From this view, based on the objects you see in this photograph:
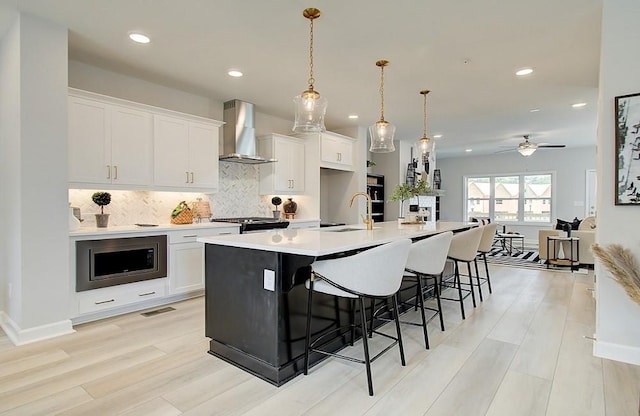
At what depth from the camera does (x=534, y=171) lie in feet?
33.1

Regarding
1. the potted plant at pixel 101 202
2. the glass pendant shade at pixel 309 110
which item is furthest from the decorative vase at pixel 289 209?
the glass pendant shade at pixel 309 110

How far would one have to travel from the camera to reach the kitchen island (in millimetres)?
2211

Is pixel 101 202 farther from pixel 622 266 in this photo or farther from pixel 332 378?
pixel 622 266

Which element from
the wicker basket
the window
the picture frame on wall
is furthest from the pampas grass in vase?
the window

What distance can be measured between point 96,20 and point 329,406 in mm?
3413

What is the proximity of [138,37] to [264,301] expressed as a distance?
2.67 meters

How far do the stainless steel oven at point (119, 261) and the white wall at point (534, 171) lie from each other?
982 cm

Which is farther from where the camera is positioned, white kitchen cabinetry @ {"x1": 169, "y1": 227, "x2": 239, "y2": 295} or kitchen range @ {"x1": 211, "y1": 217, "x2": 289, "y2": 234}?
kitchen range @ {"x1": 211, "y1": 217, "x2": 289, "y2": 234}

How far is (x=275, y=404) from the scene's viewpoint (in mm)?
1967

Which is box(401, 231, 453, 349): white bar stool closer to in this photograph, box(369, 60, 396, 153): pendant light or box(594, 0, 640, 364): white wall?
box(594, 0, 640, 364): white wall

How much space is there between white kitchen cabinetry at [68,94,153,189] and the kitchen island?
1759 millimetres

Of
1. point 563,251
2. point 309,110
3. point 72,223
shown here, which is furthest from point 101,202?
point 563,251

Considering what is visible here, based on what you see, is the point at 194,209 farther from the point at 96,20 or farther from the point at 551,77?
the point at 551,77

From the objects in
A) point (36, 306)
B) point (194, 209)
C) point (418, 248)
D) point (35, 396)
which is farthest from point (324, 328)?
point (194, 209)
